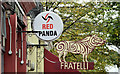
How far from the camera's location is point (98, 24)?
66.6 ft

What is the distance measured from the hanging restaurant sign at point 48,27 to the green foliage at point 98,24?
831cm

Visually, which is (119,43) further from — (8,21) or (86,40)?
(8,21)

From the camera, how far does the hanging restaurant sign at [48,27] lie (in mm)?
10062

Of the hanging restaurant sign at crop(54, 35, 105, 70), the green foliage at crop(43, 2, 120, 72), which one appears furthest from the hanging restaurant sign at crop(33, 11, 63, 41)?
the green foliage at crop(43, 2, 120, 72)

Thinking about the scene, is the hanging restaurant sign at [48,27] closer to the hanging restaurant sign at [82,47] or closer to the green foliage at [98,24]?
the hanging restaurant sign at [82,47]

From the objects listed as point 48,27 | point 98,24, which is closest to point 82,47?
point 48,27

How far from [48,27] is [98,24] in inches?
413

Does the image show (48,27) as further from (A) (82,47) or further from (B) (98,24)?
(B) (98,24)

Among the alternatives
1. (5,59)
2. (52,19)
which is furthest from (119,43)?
(5,59)

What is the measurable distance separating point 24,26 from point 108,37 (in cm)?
746

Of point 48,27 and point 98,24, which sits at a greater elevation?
point 98,24

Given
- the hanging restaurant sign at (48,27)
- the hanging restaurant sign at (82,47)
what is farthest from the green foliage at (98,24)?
the hanging restaurant sign at (48,27)

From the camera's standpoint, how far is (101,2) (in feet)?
64.6

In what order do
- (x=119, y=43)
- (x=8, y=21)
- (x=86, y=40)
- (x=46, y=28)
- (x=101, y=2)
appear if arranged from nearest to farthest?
(x=8, y=21) < (x=46, y=28) < (x=86, y=40) < (x=119, y=43) < (x=101, y=2)
